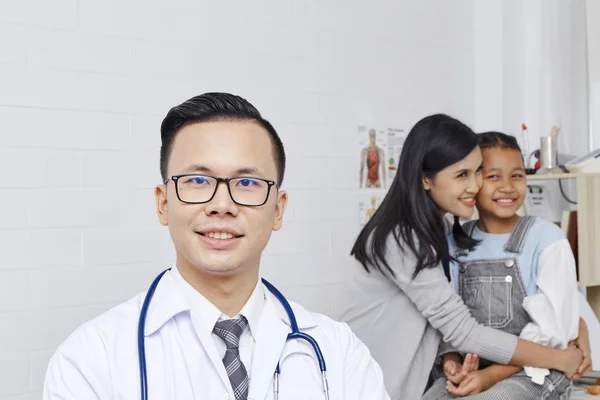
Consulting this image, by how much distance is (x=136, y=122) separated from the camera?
9.30ft

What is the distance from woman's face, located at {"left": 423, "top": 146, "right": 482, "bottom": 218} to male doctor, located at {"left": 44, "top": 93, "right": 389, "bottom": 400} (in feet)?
3.57

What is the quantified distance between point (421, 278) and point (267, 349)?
1.02 m

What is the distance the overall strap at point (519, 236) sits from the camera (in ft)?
8.39

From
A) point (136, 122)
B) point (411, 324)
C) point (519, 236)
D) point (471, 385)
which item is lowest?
point (471, 385)

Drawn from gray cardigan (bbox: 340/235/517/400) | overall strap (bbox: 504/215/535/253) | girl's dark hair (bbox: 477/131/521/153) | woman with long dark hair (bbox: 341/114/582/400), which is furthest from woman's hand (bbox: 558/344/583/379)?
girl's dark hair (bbox: 477/131/521/153)

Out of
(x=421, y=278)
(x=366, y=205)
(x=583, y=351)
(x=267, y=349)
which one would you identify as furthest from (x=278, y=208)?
(x=366, y=205)

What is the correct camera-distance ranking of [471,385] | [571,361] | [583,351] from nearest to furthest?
[471,385], [571,361], [583,351]

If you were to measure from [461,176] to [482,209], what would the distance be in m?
0.21

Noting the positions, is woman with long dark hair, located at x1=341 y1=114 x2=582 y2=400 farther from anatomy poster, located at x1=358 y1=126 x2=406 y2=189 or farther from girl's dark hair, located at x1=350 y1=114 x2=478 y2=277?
anatomy poster, located at x1=358 y1=126 x2=406 y2=189

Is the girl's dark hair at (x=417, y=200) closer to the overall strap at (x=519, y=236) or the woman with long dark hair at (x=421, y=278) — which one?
the woman with long dark hair at (x=421, y=278)

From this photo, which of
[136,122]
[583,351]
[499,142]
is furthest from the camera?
[136,122]

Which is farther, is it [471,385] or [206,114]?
[471,385]

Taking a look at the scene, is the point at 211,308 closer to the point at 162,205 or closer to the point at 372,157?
the point at 162,205

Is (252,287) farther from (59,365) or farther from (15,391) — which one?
(15,391)
